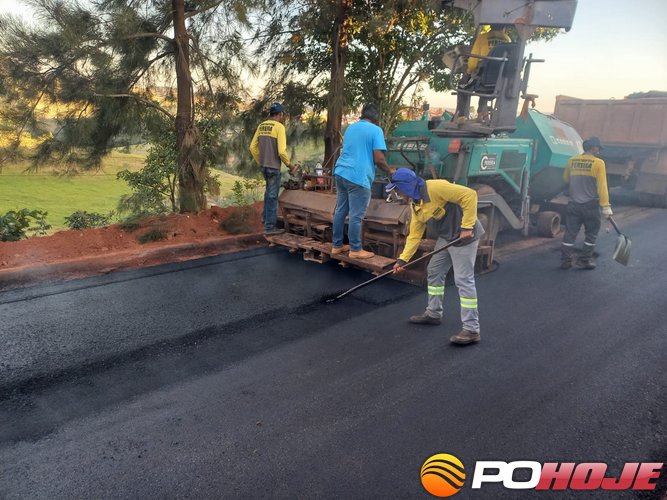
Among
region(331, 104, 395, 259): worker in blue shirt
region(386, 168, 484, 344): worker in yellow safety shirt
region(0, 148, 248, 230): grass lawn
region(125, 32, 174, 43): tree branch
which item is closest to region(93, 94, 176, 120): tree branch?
region(125, 32, 174, 43): tree branch

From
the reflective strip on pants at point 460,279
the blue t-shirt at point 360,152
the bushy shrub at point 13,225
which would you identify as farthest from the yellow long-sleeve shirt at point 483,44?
the bushy shrub at point 13,225

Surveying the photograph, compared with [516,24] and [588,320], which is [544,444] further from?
[516,24]

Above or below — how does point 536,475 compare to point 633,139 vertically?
below

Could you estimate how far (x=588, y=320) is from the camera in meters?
4.46

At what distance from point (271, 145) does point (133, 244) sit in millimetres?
2154

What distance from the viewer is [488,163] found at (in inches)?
242

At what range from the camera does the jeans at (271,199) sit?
6418 mm

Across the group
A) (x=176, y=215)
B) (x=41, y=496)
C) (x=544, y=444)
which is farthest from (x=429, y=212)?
(x=176, y=215)

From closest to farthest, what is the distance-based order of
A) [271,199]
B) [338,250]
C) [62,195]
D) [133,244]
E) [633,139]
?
[338,250] → [133,244] → [271,199] → [633,139] → [62,195]

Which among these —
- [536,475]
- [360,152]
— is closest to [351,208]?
[360,152]

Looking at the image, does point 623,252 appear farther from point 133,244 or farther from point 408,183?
point 133,244

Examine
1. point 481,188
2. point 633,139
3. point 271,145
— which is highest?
point 633,139

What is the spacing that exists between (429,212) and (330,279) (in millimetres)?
1658

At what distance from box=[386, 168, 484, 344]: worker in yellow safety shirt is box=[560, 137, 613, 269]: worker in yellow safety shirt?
2.76 metres
